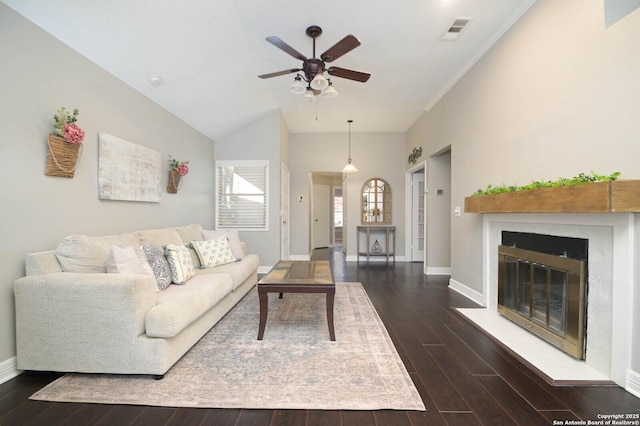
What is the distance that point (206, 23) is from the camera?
2.80 meters

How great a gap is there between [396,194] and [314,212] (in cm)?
328

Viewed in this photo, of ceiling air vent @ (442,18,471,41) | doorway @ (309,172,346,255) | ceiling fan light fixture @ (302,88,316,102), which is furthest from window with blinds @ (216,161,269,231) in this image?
doorway @ (309,172,346,255)

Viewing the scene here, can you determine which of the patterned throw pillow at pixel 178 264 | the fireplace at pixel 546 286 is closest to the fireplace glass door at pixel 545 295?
the fireplace at pixel 546 286

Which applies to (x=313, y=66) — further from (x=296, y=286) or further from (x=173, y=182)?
(x=173, y=182)

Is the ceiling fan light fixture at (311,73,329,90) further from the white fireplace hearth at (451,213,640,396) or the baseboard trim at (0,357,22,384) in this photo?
the baseboard trim at (0,357,22,384)

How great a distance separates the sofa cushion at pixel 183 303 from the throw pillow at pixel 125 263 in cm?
27

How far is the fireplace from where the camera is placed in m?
2.10

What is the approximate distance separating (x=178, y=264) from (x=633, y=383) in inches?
139

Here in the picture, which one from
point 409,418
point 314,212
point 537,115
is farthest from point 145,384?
point 314,212

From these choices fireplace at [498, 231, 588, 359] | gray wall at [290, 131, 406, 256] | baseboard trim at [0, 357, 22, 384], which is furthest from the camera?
gray wall at [290, 131, 406, 256]

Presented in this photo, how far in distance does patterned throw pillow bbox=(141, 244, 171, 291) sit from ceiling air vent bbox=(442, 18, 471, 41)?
147 inches

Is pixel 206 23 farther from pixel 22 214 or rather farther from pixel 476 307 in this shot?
pixel 476 307

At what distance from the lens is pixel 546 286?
7.95 ft

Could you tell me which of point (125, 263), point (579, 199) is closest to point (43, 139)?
point (125, 263)
